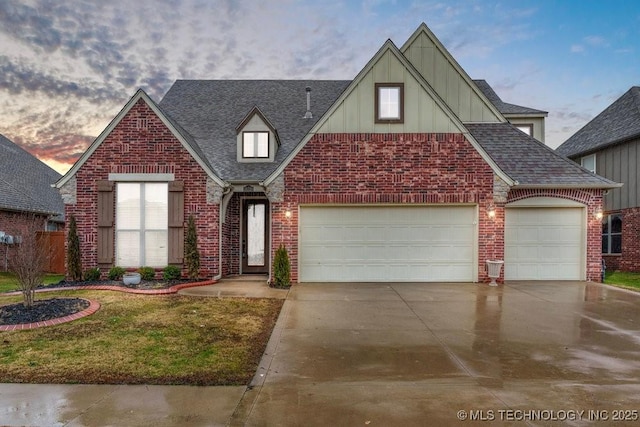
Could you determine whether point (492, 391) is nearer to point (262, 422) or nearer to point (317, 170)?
point (262, 422)

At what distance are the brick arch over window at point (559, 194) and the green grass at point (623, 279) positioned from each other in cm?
297

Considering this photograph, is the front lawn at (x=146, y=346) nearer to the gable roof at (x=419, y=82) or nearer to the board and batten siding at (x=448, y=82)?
the gable roof at (x=419, y=82)

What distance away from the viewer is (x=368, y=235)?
11.7 meters

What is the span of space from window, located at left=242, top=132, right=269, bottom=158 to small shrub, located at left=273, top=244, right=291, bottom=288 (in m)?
4.11

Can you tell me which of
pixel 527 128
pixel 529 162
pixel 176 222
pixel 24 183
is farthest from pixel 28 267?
pixel 527 128

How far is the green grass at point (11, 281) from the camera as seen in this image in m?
11.0

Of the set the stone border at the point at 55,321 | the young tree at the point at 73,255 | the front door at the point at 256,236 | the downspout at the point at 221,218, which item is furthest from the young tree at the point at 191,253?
the stone border at the point at 55,321

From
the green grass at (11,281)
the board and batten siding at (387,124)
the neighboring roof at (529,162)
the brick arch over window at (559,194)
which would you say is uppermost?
the board and batten siding at (387,124)

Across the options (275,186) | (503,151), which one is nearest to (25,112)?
(275,186)

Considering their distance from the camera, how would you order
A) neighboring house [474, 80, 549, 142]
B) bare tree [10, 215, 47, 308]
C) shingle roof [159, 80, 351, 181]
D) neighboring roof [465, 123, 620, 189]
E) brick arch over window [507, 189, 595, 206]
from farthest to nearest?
neighboring house [474, 80, 549, 142]
shingle roof [159, 80, 351, 181]
brick arch over window [507, 189, 595, 206]
neighboring roof [465, 123, 620, 189]
bare tree [10, 215, 47, 308]

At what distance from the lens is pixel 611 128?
17438 millimetres

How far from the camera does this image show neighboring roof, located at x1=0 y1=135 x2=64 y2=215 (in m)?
17.1

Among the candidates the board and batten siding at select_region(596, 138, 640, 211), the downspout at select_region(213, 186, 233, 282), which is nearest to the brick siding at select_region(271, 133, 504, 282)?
the downspout at select_region(213, 186, 233, 282)

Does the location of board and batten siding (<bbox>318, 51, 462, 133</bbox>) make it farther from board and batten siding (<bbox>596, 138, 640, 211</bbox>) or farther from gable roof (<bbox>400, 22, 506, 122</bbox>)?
board and batten siding (<bbox>596, 138, 640, 211</bbox>)
